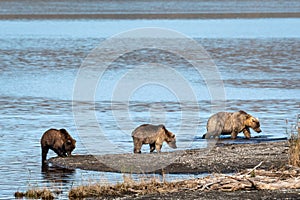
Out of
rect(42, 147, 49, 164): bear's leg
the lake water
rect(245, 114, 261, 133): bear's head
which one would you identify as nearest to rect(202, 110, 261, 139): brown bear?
rect(245, 114, 261, 133): bear's head

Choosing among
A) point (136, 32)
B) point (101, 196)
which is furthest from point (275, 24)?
point (101, 196)

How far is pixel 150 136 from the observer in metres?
16.4

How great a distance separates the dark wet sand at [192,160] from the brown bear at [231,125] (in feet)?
6.19

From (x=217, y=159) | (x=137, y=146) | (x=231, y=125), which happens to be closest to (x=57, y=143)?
(x=137, y=146)

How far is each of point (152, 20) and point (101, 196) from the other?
180 ft

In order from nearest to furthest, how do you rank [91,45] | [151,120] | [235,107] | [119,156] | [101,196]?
[101,196]
[119,156]
[151,120]
[235,107]
[91,45]

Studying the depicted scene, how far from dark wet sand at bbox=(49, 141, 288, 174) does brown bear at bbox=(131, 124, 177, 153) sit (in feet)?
1.24

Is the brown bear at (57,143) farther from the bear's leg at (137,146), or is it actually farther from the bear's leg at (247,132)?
the bear's leg at (247,132)

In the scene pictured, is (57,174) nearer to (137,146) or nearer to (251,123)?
(137,146)

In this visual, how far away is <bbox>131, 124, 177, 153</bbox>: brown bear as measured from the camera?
1630cm

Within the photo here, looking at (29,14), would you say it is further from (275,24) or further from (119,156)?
(119,156)

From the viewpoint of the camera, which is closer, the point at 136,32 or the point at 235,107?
the point at 235,107

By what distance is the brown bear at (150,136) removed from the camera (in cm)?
1630

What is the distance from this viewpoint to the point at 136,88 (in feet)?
91.2
